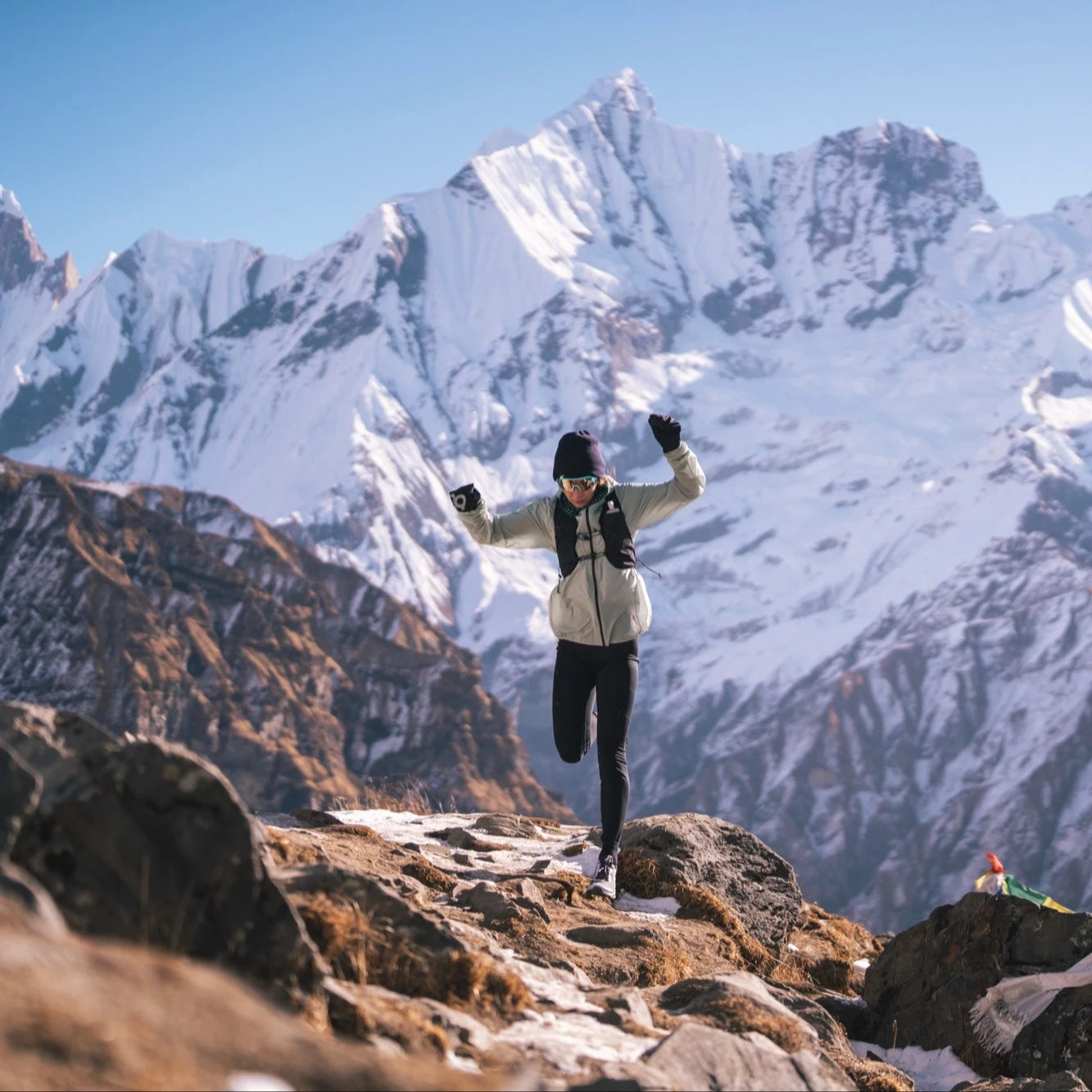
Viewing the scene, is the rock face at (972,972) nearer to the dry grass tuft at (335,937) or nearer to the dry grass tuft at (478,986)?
the dry grass tuft at (478,986)

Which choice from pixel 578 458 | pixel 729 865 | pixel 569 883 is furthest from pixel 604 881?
pixel 578 458

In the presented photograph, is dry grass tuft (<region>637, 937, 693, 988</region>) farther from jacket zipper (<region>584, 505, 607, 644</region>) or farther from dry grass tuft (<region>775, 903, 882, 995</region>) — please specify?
jacket zipper (<region>584, 505, 607, 644</region>)

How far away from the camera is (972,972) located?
311 inches

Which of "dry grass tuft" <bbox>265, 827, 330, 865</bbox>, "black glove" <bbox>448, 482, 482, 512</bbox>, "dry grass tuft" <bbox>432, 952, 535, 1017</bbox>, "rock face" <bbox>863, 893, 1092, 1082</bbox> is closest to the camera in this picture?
"dry grass tuft" <bbox>432, 952, 535, 1017</bbox>

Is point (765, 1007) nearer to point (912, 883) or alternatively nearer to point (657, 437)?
point (657, 437)

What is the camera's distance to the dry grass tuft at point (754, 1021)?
544cm

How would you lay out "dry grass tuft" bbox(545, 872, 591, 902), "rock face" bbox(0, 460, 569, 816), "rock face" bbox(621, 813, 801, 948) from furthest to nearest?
"rock face" bbox(0, 460, 569, 816), "rock face" bbox(621, 813, 801, 948), "dry grass tuft" bbox(545, 872, 591, 902)

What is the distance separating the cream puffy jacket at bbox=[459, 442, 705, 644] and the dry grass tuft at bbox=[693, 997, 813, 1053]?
2.89 m

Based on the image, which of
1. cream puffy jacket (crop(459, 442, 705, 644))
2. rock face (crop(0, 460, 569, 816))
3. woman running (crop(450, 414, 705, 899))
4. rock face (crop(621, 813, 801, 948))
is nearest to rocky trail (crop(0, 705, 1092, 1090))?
rock face (crop(621, 813, 801, 948))

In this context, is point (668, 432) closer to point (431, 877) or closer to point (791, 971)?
point (431, 877)

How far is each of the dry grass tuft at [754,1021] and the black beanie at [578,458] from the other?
3.36 meters

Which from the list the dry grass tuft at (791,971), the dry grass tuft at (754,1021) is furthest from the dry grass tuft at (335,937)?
the dry grass tuft at (791,971)

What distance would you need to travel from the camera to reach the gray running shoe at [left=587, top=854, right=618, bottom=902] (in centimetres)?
898

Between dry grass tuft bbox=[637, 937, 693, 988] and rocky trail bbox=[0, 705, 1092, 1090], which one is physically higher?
rocky trail bbox=[0, 705, 1092, 1090]
